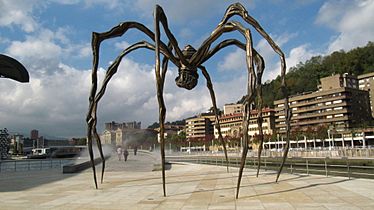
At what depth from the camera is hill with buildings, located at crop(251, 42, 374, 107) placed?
386ft

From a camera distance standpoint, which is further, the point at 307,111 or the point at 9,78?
the point at 307,111

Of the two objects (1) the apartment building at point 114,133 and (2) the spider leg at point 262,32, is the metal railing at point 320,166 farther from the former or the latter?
(1) the apartment building at point 114,133

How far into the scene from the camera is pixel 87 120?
468 inches

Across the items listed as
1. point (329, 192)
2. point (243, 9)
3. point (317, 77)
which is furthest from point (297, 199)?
point (317, 77)

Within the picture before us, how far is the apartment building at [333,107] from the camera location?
84.8m

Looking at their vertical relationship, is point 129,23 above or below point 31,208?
above

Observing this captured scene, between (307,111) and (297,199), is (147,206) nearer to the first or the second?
(297,199)

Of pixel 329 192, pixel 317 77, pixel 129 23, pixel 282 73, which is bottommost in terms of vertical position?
pixel 329 192

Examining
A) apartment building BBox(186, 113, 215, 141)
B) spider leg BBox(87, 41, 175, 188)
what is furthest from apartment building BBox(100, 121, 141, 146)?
spider leg BBox(87, 41, 175, 188)

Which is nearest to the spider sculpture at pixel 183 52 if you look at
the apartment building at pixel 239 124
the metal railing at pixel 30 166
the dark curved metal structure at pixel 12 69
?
the dark curved metal structure at pixel 12 69

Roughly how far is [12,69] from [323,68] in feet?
396

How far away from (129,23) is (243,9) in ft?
13.0

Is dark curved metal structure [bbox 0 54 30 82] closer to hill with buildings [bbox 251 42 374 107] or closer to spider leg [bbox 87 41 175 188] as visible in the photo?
spider leg [bbox 87 41 175 188]

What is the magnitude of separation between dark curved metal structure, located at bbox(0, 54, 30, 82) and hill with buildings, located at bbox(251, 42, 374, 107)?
93324 millimetres
